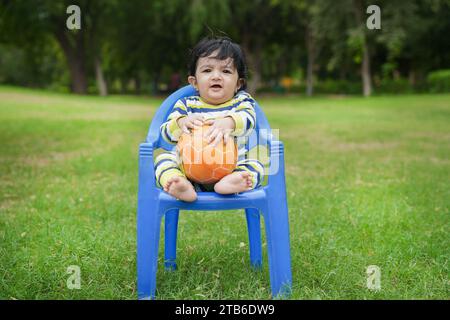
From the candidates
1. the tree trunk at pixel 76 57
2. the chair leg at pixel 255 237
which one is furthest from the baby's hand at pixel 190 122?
the tree trunk at pixel 76 57

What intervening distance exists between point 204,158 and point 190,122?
19 cm

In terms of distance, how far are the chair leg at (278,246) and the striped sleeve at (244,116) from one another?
350 mm

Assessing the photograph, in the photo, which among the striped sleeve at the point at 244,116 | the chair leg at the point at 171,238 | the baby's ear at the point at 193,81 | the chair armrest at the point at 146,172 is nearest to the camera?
the chair armrest at the point at 146,172

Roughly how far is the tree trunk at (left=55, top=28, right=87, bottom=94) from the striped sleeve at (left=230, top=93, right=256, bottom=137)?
77.8 ft

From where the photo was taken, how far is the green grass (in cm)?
241

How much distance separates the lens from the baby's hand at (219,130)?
220cm

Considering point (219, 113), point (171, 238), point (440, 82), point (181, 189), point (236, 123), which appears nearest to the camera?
point (181, 189)

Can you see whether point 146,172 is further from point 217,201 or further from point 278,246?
point 278,246

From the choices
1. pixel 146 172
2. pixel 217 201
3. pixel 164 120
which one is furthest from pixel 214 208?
pixel 164 120

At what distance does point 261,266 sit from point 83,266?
887 millimetres

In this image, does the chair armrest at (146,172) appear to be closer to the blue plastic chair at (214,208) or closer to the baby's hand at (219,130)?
the blue plastic chair at (214,208)

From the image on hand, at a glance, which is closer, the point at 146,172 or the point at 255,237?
the point at 146,172

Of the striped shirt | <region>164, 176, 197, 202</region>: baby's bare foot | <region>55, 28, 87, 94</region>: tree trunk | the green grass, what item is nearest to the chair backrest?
the striped shirt

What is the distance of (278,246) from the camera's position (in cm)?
224
